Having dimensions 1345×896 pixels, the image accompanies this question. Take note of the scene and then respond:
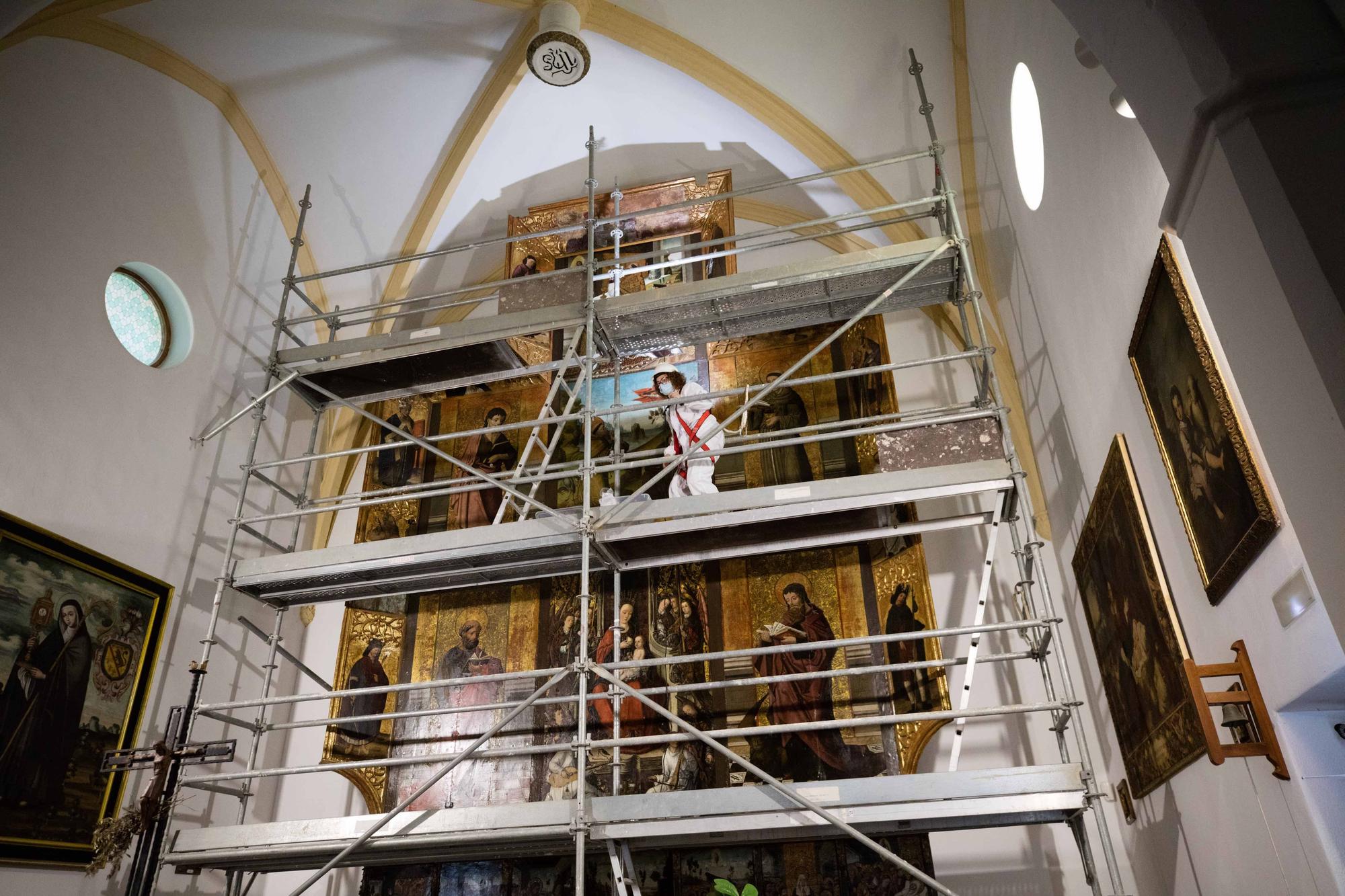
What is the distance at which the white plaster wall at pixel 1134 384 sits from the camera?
2695mm

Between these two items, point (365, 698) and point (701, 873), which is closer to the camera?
point (701, 873)

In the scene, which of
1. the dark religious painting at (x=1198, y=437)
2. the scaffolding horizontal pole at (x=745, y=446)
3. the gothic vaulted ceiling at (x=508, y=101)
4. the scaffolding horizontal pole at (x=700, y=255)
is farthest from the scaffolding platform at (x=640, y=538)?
the gothic vaulted ceiling at (x=508, y=101)

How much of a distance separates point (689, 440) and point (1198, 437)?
12.3 feet

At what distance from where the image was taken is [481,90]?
31.2 ft

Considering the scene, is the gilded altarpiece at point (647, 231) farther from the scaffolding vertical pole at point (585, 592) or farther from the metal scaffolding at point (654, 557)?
the scaffolding vertical pole at point (585, 592)

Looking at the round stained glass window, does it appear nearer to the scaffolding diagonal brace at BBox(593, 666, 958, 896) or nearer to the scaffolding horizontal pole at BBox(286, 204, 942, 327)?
the scaffolding horizontal pole at BBox(286, 204, 942, 327)

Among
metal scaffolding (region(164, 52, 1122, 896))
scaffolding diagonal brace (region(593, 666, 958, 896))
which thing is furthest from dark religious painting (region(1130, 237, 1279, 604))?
scaffolding diagonal brace (region(593, 666, 958, 896))

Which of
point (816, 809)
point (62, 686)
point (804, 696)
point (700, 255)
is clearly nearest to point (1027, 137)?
point (700, 255)

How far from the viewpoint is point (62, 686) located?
21.2 feet

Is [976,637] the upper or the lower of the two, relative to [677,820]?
upper

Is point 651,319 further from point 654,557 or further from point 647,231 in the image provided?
point 647,231

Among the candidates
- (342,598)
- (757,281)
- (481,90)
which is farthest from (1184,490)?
(481,90)

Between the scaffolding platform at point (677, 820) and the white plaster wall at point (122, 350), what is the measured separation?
5.68ft

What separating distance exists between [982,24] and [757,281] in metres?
2.90
